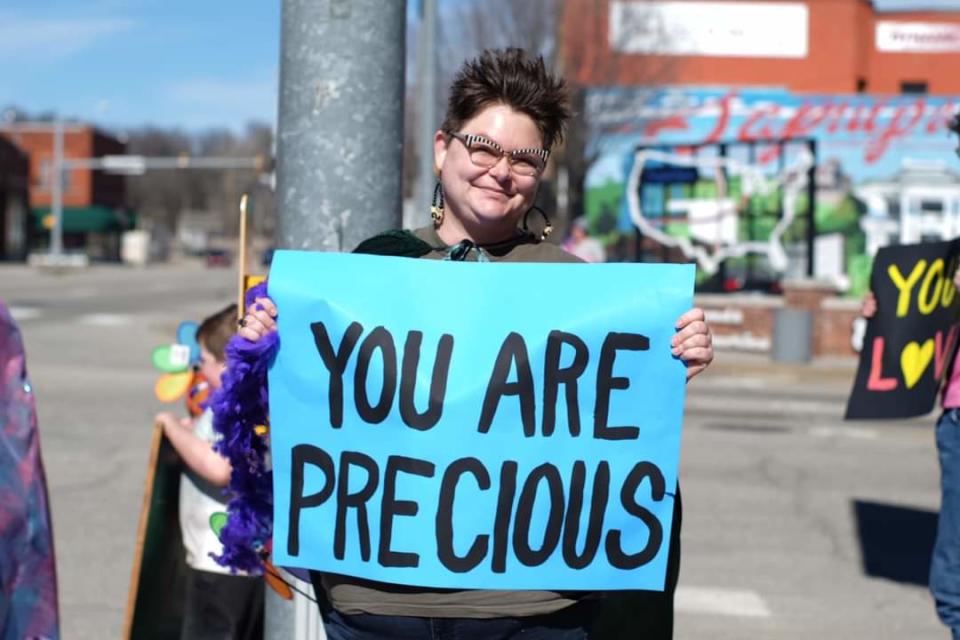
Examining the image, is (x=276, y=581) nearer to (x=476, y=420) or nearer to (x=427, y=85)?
(x=476, y=420)

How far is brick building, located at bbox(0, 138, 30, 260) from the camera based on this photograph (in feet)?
239

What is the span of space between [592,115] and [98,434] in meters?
22.1

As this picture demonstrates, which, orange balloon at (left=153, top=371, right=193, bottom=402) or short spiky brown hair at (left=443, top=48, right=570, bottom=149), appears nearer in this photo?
short spiky brown hair at (left=443, top=48, right=570, bottom=149)

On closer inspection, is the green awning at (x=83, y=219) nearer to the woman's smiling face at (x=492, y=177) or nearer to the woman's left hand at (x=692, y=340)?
the woman's smiling face at (x=492, y=177)

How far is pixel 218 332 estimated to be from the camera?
13.4 ft

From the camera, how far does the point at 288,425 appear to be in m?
2.49

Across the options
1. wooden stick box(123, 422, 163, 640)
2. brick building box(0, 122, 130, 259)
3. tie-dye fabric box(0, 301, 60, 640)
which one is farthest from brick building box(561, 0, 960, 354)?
brick building box(0, 122, 130, 259)

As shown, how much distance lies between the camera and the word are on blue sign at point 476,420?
7.95ft

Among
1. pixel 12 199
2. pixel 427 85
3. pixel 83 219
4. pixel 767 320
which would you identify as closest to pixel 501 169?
pixel 427 85

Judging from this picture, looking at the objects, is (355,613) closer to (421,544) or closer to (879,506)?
(421,544)

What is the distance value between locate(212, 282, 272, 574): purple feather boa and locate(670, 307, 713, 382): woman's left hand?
0.76 m

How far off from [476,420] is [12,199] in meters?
76.4

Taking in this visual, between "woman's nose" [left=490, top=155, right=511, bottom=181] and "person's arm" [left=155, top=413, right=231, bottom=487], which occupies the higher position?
"woman's nose" [left=490, top=155, right=511, bottom=181]

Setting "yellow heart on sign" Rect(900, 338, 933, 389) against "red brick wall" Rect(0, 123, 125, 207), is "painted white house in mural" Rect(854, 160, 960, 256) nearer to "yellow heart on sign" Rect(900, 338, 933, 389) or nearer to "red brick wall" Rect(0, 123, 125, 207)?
"yellow heart on sign" Rect(900, 338, 933, 389)
